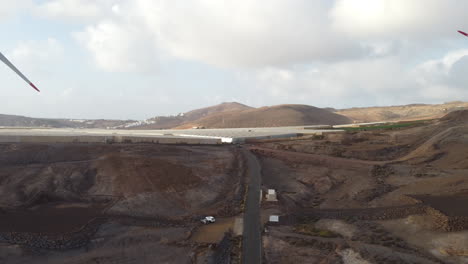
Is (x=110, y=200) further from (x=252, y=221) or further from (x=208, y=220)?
(x=252, y=221)

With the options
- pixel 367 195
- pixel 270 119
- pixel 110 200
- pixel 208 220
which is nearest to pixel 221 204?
pixel 208 220

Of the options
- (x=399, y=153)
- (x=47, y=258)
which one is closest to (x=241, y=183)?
(x=47, y=258)

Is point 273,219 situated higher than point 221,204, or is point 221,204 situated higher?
point 221,204

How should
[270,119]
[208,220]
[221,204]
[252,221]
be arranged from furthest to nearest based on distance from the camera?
[270,119]
[221,204]
[208,220]
[252,221]

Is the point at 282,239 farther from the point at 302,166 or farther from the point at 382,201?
the point at 302,166

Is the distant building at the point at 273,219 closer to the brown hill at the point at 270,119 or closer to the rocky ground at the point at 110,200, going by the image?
the rocky ground at the point at 110,200

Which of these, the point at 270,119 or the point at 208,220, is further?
the point at 270,119

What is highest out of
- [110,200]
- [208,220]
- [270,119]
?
[270,119]

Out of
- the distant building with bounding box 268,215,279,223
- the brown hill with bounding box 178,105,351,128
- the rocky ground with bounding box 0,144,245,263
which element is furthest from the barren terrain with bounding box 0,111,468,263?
the brown hill with bounding box 178,105,351,128
